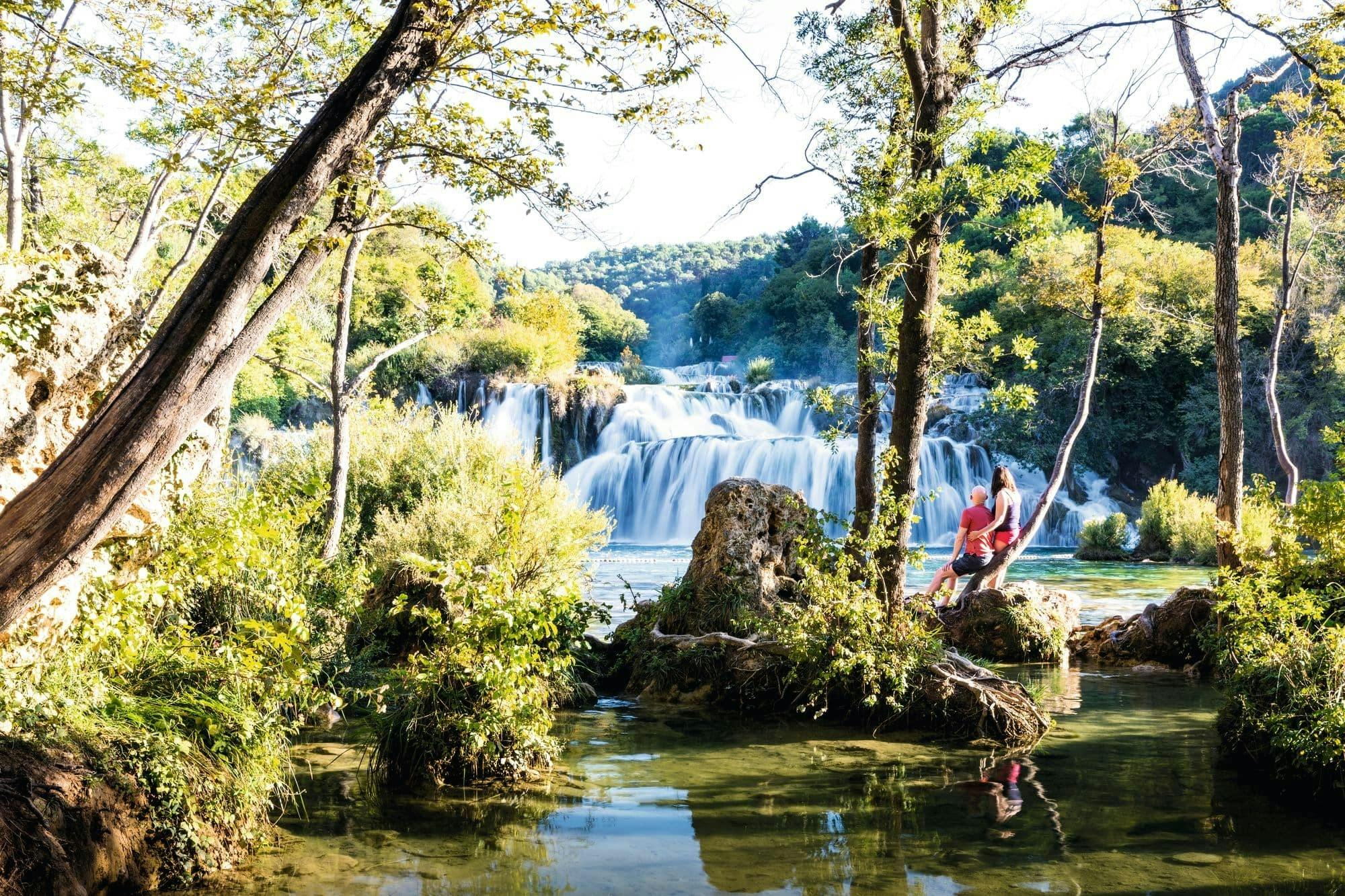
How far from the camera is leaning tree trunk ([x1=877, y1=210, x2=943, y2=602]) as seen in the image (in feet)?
26.0

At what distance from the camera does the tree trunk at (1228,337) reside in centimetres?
1052

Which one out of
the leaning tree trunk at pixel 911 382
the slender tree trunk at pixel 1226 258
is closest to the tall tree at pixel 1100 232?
the slender tree trunk at pixel 1226 258

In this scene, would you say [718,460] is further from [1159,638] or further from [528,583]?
[528,583]

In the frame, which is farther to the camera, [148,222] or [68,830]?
[148,222]

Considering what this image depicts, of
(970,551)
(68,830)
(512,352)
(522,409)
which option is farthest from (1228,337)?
(512,352)

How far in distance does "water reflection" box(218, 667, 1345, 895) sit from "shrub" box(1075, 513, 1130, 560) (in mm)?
17609

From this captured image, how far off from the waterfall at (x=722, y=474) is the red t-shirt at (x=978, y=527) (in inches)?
506

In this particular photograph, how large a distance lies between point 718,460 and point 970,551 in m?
15.5

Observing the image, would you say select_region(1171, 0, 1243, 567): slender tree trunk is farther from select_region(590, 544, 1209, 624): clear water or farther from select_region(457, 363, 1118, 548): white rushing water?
select_region(457, 363, 1118, 548): white rushing water

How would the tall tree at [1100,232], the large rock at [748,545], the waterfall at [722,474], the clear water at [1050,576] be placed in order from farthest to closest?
the waterfall at [722,474] < the clear water at [1050,576] < the tall tree at [1100,232] < the large rock at [748,545]

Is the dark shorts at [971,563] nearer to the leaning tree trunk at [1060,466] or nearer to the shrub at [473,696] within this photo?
the leaning tree trunk at [1060,466]

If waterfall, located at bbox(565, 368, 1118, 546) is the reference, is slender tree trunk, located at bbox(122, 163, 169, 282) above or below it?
above

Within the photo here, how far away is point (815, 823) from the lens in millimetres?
5125

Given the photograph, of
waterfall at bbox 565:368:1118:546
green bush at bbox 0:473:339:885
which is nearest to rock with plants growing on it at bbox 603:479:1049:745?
green bush at bbox 0:473:339:885
